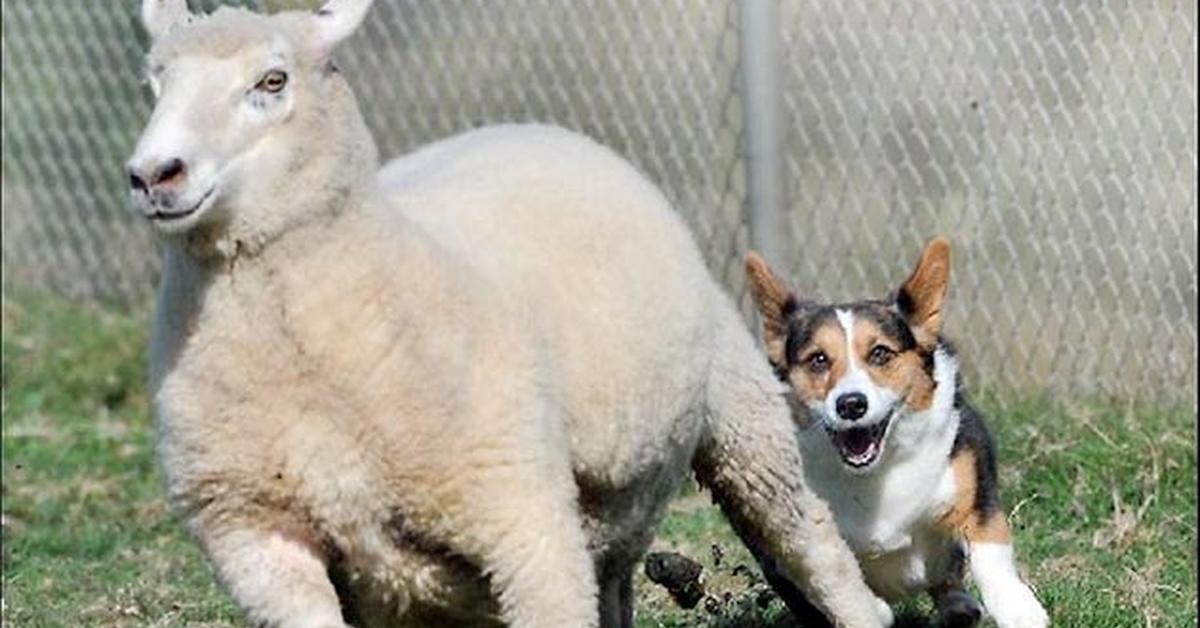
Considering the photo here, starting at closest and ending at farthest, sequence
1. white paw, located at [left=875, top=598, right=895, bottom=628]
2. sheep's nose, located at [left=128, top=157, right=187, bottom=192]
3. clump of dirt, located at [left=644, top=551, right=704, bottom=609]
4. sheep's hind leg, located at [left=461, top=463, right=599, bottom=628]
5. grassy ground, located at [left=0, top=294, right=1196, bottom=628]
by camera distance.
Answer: sheep's nose, located at [left=128, top=157, right=187, bottom=192] → sheep's hind leg, located at [left=461, top=463, right=599, bottom=628] → white paw, located at [left=875, top=598, right=895, bottom=628] → clump of dirt, located at [left=644, top=551, right=704, bottom=609] → grassy ground, located at [left=0, top=294, right=1196, bottom=628]

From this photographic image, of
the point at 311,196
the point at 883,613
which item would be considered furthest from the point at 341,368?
the point at 883,613

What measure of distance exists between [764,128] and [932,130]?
0.58 meters

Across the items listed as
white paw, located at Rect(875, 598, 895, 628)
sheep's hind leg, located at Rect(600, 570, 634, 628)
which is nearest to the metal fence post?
white paw, located at Rect(875, 598, 895, 628)

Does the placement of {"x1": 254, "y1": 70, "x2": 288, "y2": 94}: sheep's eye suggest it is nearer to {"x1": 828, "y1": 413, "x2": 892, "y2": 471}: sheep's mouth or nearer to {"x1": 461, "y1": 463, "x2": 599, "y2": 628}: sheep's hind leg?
{"x1": 461, "y1": 463, "x2": 599, "y2": 628}: sheep's hind leg

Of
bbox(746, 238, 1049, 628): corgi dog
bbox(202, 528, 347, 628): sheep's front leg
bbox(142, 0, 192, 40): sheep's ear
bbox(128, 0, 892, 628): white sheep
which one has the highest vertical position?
bbox(142, 0, 192, 40): sheep's ear

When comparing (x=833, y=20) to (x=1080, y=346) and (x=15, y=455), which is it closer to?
(x=1080, y=346)

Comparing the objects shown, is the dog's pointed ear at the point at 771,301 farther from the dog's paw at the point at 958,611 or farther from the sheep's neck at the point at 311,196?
the sheep's neck at the point at 311,196

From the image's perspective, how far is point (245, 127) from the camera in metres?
4.80

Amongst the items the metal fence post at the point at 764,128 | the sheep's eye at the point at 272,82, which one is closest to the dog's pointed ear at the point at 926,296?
the metal fence post at the point at 764,128

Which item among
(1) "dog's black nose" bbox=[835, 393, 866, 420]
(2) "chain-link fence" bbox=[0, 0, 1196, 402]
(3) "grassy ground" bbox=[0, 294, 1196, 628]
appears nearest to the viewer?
(1) "dog's black nose" bbox=[835, 393, 866, 420]

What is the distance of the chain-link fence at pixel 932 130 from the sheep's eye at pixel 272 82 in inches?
155

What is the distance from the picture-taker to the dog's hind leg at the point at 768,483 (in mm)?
5859

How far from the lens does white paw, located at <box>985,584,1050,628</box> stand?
639cm

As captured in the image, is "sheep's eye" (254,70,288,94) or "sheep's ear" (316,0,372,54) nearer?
"sheep's eye" (254,70,288,94)
